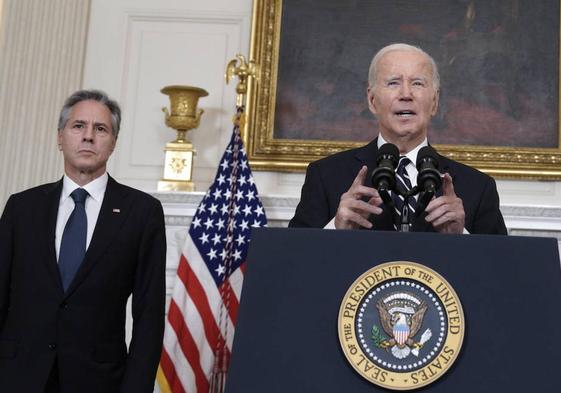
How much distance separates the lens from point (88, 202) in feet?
9.53

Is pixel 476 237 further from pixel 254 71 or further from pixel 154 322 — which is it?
pixel 254 71

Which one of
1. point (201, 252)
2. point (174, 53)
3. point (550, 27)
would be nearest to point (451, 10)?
point (550, 27)

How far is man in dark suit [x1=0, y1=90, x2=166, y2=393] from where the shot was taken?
102 inches

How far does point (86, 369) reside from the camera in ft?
8.45

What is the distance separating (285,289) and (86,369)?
1.16 meters

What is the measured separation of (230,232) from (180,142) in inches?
33.4

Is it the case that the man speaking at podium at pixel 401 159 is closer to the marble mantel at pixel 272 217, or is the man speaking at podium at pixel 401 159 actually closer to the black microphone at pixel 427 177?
the black microphone at pixel 427 177

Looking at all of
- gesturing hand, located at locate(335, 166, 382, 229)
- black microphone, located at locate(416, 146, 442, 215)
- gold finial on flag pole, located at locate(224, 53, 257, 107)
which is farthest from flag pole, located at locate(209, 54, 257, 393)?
black microphone, located at locate(416, 146, 442, 215)

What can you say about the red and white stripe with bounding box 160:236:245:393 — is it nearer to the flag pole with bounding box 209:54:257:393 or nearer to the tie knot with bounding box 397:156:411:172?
the flag pole with bounding box 209:54:257:393

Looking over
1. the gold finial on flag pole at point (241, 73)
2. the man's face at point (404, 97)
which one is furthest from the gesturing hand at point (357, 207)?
the gold finial on flag pole at point (241, 73)

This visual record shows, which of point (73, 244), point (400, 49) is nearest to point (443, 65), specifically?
point (400, 49)

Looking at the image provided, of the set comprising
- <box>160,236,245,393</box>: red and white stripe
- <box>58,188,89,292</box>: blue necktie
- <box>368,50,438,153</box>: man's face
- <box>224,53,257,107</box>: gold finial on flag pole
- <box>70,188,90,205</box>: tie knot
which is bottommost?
<box>160,236,245,393</box>: red and white stripe

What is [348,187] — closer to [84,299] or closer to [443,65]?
[84,299]

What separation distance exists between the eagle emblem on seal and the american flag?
2.90 m
